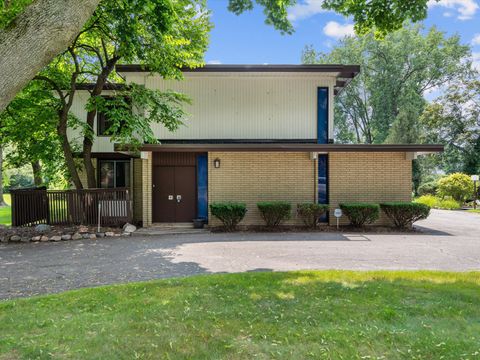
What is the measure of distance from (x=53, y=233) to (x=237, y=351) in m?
9.32

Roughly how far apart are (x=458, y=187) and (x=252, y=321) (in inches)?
1020

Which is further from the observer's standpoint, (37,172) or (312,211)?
(37,172)

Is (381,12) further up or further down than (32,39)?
further up

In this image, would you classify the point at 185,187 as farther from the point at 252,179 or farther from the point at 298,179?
the point at 298,179

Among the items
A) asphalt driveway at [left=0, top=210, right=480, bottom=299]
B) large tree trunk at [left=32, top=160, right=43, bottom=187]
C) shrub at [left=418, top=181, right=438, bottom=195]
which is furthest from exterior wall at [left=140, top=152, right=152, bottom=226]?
shrub at [left=418, top=181, right=438, bottom=195]

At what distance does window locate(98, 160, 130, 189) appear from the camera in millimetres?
14578

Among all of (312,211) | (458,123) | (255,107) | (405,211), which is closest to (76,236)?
(312,211)

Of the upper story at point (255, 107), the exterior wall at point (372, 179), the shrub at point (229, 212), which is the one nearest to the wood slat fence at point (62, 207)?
the upper story at point (255, 107)

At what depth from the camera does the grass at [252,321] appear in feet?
10.1

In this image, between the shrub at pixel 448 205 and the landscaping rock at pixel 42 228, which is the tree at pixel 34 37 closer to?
the landscaping rock at pixel 42 228

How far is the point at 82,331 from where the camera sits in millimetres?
3438

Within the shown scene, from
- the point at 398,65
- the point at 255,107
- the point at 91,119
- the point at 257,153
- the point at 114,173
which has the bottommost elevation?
the point at 114,173

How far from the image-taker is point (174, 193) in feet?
41.8

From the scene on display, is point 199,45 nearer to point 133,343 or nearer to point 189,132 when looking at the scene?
point 189,132
